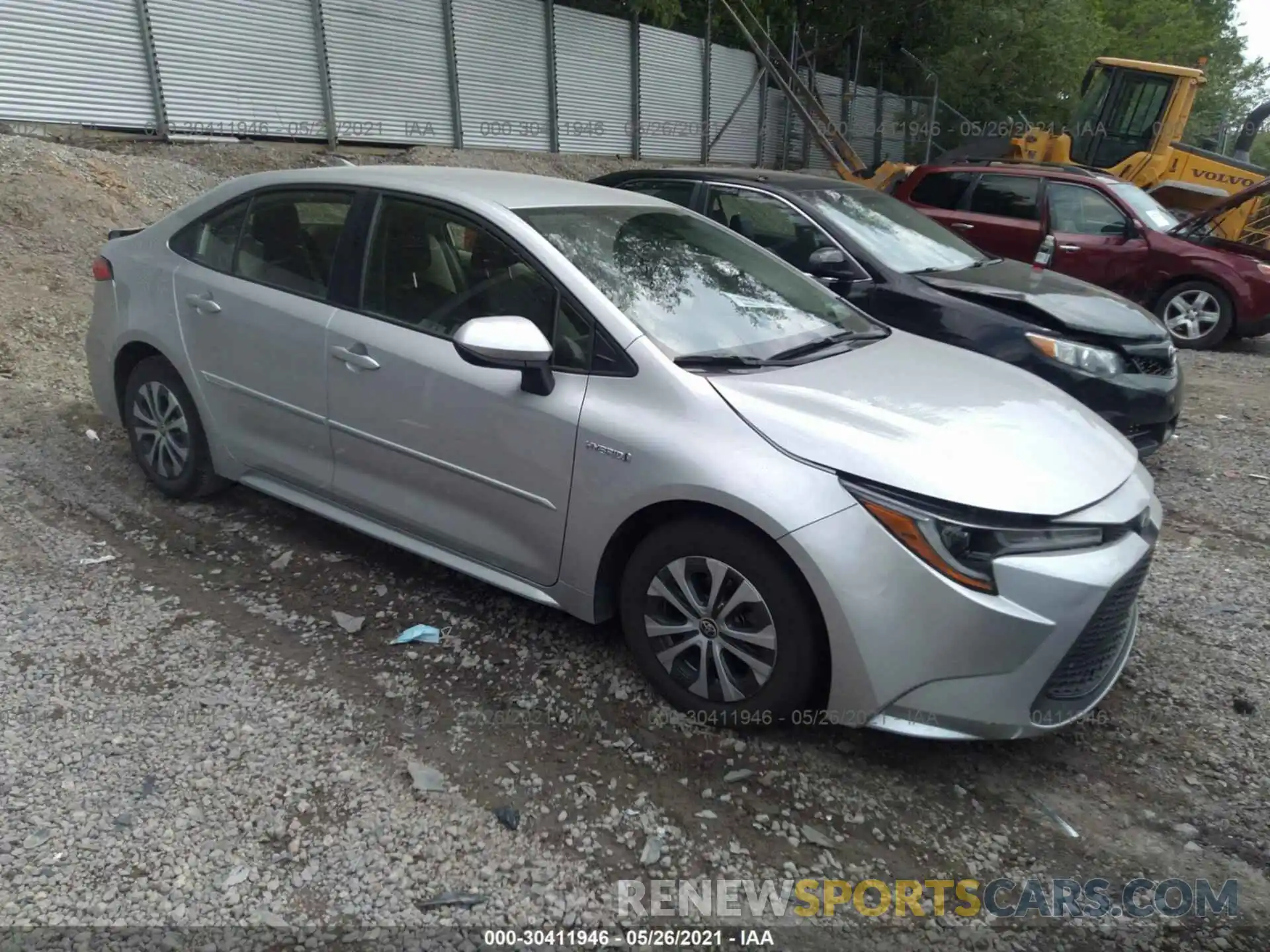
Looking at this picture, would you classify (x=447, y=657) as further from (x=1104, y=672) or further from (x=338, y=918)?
(x=1104, y=672)

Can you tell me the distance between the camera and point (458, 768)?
2865mm

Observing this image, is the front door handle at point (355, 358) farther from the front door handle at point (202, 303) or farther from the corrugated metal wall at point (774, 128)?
the corrugated metal wall at point (774, 128)

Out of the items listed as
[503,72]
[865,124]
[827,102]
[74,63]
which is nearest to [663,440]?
[74,63]

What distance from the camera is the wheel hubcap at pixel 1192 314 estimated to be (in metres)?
9.24

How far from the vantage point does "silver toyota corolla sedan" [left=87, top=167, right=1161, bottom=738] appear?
2.64m

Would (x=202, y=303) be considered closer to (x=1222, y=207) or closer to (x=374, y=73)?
(x=1222, y=207)

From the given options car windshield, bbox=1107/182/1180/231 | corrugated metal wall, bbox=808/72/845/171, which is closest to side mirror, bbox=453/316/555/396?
car windshield, bbox=1107/182/1180/231

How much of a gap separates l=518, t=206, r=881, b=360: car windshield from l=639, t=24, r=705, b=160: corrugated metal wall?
17421mm

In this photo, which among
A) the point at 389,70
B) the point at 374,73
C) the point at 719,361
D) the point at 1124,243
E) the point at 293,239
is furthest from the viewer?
the point at 389,70

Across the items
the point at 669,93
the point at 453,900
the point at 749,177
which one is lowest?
the point at 453,900

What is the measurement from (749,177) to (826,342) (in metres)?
2.88

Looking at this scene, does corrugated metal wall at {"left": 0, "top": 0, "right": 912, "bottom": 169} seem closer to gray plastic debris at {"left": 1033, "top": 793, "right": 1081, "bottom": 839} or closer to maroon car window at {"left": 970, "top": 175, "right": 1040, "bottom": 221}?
maroon car window at {"left": 970, "top": 175, "right": 1040, "bottom": 221}

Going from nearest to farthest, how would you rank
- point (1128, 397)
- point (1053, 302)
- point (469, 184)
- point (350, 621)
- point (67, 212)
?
1. point (350, 621)
2. point (469, 184)
3. point (1128, 397)
4. point (1053, 302)
5. point (67, 212)

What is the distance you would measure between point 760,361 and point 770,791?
1.44 metres
